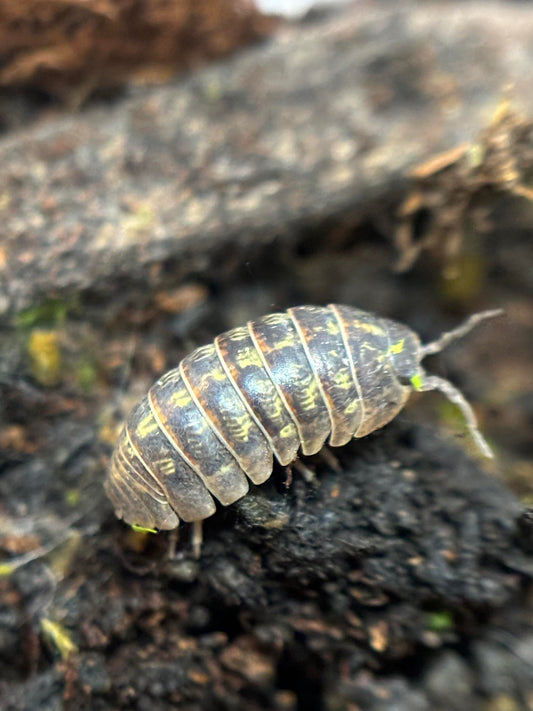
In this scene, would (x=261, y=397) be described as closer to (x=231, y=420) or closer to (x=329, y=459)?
(x=231, y=420)

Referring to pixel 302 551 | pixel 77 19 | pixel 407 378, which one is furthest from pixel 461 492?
pixel 77 19

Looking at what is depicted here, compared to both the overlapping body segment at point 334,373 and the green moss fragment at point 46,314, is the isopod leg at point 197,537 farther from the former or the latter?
the green moss fragment at point 46,314

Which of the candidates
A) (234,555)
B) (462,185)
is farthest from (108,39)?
(234,555)

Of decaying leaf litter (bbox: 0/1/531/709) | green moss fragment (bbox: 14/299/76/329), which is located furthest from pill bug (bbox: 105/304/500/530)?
green moss fragment (bbox: 14/299/76/329)

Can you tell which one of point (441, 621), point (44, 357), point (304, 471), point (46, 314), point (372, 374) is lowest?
point (441, 621)

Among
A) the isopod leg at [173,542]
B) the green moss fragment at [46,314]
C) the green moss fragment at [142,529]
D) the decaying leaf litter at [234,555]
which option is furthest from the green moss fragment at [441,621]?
the green moss fragment at [46,314]
